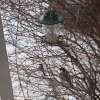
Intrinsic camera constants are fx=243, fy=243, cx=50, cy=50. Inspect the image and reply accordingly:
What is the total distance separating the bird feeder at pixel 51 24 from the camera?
1.16 metres

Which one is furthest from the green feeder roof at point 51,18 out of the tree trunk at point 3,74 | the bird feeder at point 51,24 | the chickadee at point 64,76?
the chickadee at point 64,76

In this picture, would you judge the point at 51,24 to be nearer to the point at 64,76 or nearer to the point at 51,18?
the point at 51,18

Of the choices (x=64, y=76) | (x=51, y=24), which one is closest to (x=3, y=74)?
(x=51, y=24)

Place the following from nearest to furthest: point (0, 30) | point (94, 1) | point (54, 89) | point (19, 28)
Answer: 1. point (0, 30)
2. point (94, 1)
3. point (54, 89)
4. point (19, 28)

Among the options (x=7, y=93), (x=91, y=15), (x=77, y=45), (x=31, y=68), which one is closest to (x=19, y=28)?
(x=31, y=68)

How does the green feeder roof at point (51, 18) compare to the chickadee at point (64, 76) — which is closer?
the green feeder roof at point (51, 18)

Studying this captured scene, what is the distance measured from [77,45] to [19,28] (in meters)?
0.54

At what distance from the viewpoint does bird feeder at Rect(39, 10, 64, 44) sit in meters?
1.16

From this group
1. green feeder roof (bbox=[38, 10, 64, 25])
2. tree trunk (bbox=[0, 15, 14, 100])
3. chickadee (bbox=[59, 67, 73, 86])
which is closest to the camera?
tree trunk (bbox=[0, 15, 14, 100])

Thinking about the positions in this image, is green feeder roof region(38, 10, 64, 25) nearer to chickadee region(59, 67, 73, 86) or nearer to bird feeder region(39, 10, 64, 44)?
bird feeder region(39, 10, 64, 44)

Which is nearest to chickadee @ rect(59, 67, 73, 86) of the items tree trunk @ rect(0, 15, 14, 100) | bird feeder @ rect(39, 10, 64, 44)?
bird feeder @ rect(39, 10, 64, 44)

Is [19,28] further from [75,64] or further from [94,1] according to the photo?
[94,1]

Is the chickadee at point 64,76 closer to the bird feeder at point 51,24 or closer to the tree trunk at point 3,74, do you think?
the bird feeder at point 51,24

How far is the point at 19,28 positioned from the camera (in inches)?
82.0
